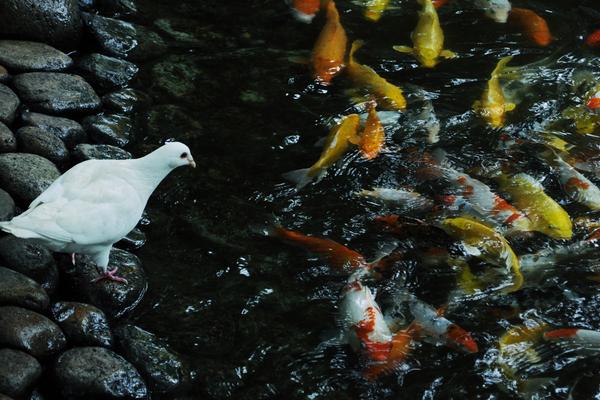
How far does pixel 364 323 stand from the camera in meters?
4.68

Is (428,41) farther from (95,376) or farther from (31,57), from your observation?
(95,376)

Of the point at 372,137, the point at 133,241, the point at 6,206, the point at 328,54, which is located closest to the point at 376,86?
the point at 328,54

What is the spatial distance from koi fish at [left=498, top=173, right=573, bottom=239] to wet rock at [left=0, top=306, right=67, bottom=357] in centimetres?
324

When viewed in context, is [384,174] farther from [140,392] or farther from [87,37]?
[87,37]

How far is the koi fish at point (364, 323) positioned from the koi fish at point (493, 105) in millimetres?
2375

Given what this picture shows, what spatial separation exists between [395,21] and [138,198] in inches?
170

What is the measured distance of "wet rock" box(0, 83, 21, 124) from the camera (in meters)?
5.77

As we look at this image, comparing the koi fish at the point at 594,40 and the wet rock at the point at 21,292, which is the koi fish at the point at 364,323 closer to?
the wet rock at the point at 21,292

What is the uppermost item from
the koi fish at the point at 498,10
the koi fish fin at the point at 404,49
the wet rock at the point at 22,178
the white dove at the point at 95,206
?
the white dove at the point at 95,206

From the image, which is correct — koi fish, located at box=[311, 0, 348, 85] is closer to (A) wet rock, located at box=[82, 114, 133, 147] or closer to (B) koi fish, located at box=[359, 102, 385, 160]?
(B) koi fish, located at box=[359, 102, 385, 160]

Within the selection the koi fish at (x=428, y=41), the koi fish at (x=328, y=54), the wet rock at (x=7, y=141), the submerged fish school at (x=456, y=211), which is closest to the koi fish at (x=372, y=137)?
the submerged fish school at (x=456, y=211)

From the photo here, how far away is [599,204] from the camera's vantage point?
5.76 meters

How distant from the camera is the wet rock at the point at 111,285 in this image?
485 cm

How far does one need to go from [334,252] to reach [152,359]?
141 cm
